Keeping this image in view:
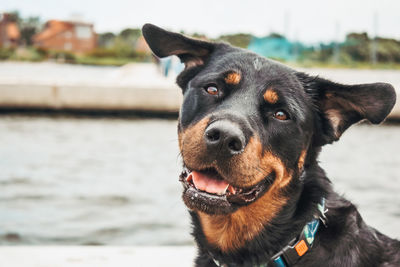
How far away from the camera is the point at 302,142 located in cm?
300

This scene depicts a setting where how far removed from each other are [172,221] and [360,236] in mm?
3373

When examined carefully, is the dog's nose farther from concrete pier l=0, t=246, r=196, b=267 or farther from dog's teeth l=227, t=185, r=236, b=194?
concrete pier l=0, t=246, r=196, b=267

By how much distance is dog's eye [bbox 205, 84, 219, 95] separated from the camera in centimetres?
311

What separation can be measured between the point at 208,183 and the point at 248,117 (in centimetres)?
42

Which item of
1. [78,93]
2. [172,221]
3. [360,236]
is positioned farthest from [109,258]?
[78,93]

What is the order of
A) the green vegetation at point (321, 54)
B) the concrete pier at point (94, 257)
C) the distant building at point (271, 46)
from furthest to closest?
the green vegetation at point (321, 54) < the distant building at point (271, 46) < the concrete pier at point (94, 257)

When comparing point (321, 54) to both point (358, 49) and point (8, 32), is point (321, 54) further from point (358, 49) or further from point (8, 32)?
point (8, 32)

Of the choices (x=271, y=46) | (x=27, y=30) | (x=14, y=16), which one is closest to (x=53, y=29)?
(x=27, y=30)

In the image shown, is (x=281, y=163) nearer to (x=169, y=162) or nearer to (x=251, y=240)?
(x=251, y=240)

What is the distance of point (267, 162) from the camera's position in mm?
2883

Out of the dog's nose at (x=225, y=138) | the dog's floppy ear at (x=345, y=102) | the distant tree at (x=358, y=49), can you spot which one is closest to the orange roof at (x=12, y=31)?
the distant tree at (x=358, y=49)

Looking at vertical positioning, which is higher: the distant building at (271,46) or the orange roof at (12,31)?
the distant building at (271,46)

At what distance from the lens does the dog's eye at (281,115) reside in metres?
2.98

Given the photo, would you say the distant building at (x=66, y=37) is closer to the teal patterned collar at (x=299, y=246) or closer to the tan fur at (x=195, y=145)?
the tan fur at (x=195, y=145)
